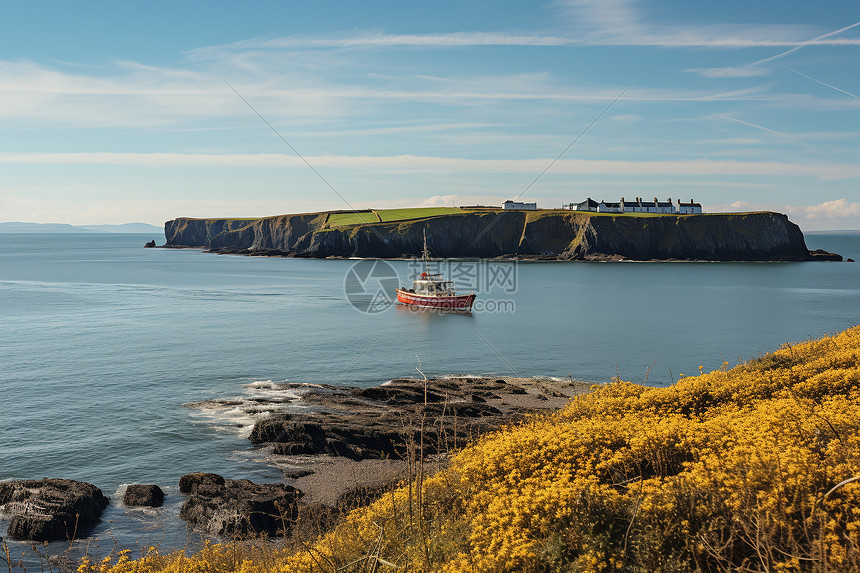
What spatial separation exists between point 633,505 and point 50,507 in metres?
17.1

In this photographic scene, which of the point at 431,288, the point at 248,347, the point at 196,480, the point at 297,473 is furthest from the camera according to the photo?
the point at 431,288

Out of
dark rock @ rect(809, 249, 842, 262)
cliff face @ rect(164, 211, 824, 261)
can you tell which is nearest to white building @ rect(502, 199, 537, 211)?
cliff face @ rect(164, 211, 824, 261)

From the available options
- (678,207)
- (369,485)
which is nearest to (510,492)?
(369,485)

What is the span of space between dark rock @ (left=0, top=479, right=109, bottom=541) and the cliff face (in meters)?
130

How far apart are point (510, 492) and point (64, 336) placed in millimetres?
47153

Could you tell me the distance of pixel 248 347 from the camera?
4272 centimetres

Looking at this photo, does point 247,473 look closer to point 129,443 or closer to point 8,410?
point 129,443

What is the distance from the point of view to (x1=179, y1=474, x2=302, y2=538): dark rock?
15.8m

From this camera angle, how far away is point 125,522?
651 inches

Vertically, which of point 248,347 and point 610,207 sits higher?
point 610,207

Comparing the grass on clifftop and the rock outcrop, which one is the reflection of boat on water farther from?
the grass on clifftop

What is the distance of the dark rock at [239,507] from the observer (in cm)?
1580

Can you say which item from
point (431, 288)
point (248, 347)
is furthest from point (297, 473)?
point (431, 288)

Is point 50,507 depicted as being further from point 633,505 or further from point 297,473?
point 633,505
